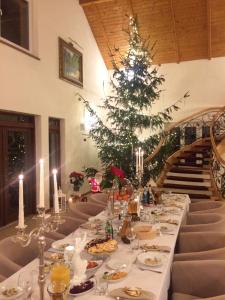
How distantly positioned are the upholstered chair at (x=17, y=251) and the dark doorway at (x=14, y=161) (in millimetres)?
3366

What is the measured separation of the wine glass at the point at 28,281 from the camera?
1.93 metres

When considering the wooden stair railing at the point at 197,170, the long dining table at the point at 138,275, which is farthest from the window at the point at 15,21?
the long dining table at the point at 138,275

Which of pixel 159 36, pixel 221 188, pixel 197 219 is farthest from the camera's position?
pixel 159 36

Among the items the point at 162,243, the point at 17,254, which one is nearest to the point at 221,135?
the point at 162,243

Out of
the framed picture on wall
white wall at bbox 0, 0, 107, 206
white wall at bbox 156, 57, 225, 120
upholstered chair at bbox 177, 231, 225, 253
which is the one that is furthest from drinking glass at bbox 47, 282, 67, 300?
white wall at bbox 156, 57, 225, 120

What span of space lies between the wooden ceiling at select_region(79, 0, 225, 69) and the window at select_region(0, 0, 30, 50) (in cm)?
289

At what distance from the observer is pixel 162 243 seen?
297cm

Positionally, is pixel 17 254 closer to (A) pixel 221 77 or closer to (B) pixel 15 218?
(B) pixel 15 218

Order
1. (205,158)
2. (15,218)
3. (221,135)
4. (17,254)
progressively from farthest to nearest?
1. (221,135)
2. (205,158)
3. (15,218)
4. (17,254)

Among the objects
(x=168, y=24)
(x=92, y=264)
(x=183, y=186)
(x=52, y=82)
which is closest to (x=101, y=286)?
(x=92, y=264)

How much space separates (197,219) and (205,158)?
467cm

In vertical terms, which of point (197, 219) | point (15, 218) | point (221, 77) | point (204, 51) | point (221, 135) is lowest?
point (15, 218)

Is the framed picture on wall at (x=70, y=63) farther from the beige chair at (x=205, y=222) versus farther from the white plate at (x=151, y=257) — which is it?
the white plate at (x=151, y=257)

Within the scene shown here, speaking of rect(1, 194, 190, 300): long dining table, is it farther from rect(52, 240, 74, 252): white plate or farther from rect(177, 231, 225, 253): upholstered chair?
rect(177, 231, 225, 253): upholstered chair
